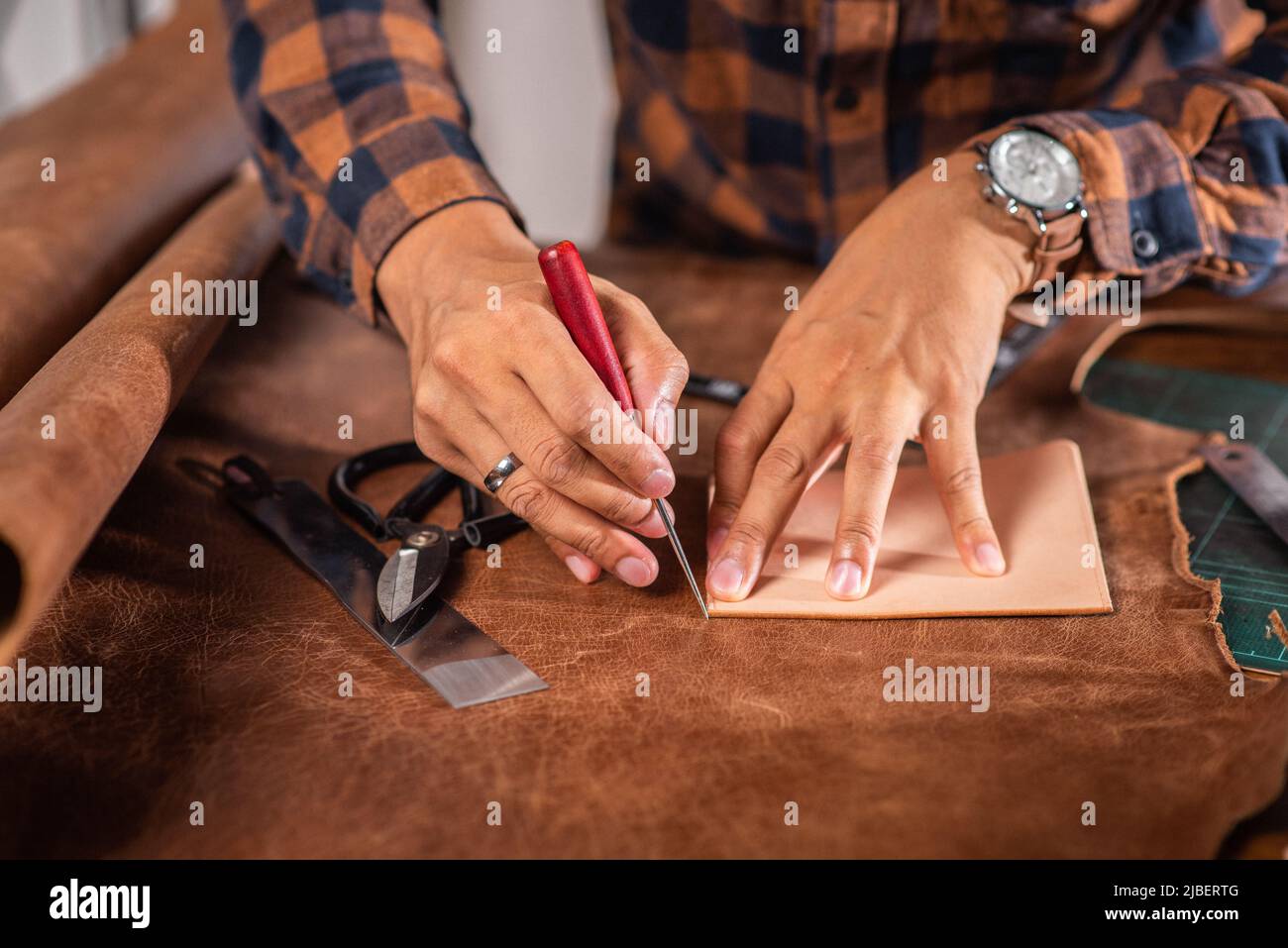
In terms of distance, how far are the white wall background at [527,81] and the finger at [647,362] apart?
2289 millimetres

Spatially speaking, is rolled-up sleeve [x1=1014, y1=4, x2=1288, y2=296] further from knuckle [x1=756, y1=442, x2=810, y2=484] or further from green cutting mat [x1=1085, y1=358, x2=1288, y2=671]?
knuckle [x1=756, y1=442, x2=810, y2=484]

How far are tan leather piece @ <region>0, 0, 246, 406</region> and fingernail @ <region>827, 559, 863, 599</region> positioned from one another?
81cm

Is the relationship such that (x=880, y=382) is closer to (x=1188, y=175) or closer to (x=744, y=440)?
(x=744, y=440)

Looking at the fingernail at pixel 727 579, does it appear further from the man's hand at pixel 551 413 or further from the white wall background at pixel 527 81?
the white wall background at pixel 527 81

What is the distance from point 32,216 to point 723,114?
93 cm

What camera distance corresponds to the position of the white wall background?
312 centimetres

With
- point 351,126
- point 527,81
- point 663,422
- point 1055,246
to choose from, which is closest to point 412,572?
point 663,422

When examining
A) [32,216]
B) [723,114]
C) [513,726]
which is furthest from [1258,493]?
[32,216]

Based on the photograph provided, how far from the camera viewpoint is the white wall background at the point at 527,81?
3117mm

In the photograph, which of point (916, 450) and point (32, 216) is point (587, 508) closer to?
point (916, 450)

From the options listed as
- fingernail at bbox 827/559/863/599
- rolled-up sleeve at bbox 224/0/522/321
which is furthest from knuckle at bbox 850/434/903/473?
rolled-up sleeve at bbox 224/0/522/321

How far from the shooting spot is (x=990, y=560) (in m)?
0.95

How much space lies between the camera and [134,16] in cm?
327

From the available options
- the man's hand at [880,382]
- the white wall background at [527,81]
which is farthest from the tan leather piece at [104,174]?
the white wall background at [527,81]
